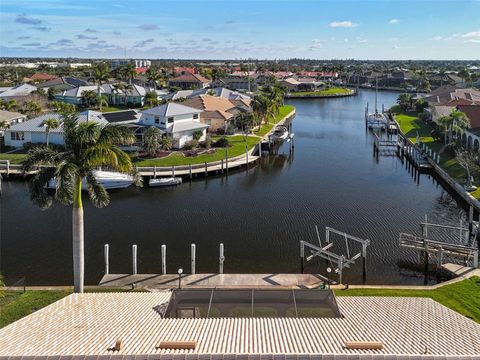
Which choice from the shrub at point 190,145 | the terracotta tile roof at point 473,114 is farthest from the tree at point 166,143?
the terracotta tile roof at point 473,114

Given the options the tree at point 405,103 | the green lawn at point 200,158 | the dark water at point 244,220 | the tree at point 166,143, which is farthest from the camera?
the tree at point 405,103

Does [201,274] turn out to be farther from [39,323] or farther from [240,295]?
[39,323]

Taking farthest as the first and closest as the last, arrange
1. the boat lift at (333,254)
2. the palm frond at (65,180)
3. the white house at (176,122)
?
the white house at (176,122) < the boat lift at (333,254) < the palm frond at (65,180)

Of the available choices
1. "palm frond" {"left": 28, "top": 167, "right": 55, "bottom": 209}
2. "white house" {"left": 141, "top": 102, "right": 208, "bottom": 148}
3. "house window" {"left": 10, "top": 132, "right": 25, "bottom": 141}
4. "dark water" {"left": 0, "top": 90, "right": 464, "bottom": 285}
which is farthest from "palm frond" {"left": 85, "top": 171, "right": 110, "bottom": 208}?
"house window" {"left": 10, "top": 132, "right": 25, "bottom": 141}

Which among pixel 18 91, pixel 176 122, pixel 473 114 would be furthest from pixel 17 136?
pixel 473 114

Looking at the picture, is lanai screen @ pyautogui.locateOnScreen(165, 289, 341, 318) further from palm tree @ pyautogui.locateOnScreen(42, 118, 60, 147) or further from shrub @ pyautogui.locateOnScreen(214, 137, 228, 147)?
shrub @ pyautogui.locateOnScreen(214, 137, 228, 147)

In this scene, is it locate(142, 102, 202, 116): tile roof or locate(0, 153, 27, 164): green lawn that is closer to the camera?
locate(0, 153, 27, 164): green lawn

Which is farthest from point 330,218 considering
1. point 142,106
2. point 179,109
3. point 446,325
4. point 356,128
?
point 142,106

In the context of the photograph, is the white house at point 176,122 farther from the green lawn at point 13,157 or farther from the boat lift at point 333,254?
the boat lift at point 333,254
